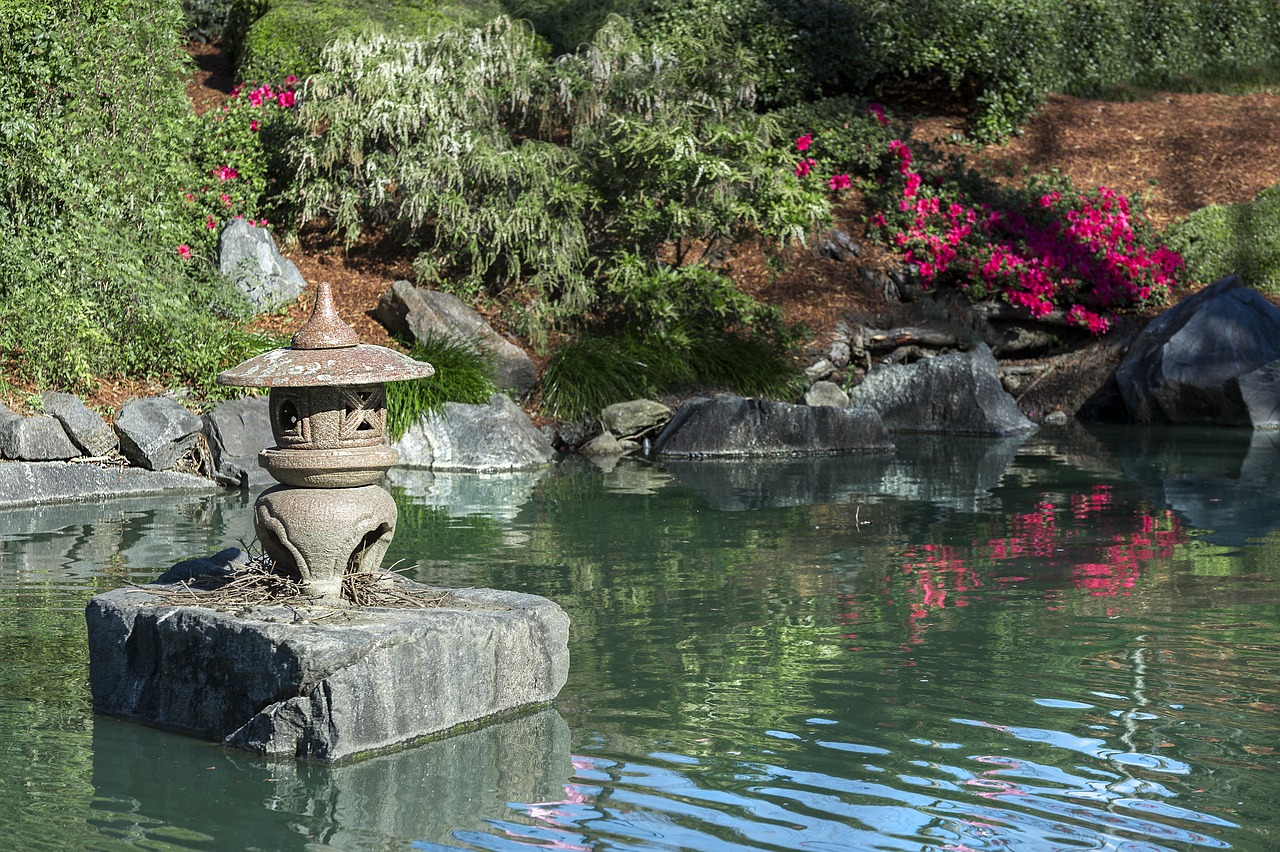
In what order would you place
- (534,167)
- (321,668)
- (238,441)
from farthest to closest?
(534,167) < (238,441) < (321,668)

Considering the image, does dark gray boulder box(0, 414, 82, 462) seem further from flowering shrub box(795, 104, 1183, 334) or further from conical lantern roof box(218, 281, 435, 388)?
flowering shrub box(795, 104, 1183, 334)

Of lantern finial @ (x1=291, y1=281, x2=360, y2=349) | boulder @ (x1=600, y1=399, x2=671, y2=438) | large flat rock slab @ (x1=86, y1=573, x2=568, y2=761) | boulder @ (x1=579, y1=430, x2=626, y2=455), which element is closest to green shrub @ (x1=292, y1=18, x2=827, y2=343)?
boulder @ (x1=600, y1=399, x2=671, y2=438)

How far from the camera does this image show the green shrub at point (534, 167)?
52.6ft

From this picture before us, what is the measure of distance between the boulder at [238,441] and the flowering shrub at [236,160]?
3435 mm

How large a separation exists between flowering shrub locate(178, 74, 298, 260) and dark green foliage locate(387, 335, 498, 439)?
2959 mm

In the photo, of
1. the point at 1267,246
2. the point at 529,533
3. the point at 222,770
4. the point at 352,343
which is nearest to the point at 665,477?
the point at 529,533

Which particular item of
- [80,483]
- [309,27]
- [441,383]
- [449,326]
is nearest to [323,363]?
[80,483]

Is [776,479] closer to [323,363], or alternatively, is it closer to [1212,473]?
[1212,473]

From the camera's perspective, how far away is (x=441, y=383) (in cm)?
1384

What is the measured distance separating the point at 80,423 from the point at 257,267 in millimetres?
3742

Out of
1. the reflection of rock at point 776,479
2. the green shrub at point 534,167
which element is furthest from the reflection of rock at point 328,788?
the green shrub at point 534,167

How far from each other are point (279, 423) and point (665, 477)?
6814 mm

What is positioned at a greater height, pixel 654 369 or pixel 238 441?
pixel 654 369

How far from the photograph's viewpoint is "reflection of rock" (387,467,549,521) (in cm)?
1103
